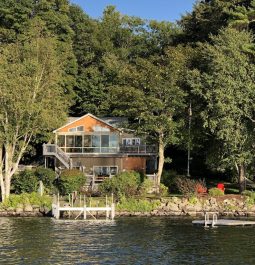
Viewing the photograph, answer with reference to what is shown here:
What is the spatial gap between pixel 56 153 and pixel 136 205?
16.2m

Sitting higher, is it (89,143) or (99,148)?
(89,143)

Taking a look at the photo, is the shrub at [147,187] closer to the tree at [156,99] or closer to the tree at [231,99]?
the tree at [156,99]

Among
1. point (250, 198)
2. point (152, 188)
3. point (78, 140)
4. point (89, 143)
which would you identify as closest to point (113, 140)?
point (89, 143)

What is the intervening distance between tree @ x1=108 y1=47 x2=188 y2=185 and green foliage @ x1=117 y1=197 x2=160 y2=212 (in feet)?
25.2

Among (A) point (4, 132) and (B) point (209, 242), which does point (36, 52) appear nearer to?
(A) point (4, 132)

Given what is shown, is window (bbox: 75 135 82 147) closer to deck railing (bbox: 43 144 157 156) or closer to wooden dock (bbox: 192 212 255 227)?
deck railing (bbox: 43 144 157 156)

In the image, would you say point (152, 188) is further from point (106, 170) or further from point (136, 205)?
point (106, 170)

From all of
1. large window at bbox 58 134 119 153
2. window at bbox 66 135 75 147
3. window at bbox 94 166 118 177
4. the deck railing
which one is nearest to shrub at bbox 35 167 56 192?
the deck railing

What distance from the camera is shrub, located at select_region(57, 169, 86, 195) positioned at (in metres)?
52.8

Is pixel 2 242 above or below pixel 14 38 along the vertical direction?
below

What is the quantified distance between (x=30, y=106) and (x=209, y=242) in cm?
2431

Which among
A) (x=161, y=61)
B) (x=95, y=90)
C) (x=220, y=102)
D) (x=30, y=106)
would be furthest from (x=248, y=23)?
(x=30, y=106)

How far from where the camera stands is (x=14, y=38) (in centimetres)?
7431

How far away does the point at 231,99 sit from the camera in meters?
53.3
